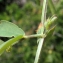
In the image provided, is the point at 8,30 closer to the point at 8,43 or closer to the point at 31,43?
the point at 8,43

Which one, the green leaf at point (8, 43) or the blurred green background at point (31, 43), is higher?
the blurred green background at point (31, 43)

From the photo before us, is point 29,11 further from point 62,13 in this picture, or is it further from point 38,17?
point 62,13

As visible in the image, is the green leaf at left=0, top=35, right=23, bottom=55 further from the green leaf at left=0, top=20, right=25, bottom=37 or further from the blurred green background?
the blurred green background

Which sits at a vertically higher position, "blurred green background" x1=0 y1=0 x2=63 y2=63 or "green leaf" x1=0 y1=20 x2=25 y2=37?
"blurred green background" x1=0 y1=0 x2=63 y2=63

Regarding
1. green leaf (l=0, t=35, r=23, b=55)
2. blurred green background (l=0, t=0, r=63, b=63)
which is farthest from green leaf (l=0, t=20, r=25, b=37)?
blurred green background (l=0, t=0, r=63, b=63)

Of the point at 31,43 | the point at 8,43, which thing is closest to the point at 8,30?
the point at 8,43

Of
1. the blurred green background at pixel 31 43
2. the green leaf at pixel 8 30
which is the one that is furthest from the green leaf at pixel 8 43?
the blurred green background at pixel 31 43

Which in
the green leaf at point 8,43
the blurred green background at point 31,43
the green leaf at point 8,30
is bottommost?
the green leaf at point 8,43

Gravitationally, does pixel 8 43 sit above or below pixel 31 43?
below

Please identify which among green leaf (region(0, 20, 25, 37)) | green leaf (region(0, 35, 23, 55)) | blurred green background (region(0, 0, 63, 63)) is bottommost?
green leaf (region(0, 35, 23, 55))

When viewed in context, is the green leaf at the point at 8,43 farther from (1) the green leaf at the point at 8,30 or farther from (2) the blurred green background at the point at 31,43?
(2) the blurred green background at the point at 31,43

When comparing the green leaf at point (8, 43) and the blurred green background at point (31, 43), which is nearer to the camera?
the green leaf at point (8, 43)
